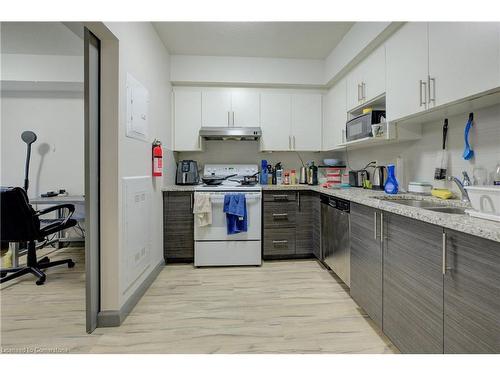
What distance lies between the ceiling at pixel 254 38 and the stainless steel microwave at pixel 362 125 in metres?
0.94

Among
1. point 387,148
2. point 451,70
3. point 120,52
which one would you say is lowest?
point 387,148

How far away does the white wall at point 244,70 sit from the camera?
317 cm

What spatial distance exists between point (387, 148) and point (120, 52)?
2480 millimetres

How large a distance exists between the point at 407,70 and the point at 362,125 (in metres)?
0.61

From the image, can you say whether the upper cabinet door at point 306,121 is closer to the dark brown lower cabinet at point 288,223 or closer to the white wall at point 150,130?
the dark brown lower cabinet at point 288,223

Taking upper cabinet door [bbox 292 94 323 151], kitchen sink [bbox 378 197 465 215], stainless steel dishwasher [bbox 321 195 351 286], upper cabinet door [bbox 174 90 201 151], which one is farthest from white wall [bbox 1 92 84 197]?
kitchen sink [bbox 378 197 465 215]

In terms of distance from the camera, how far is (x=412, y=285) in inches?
50.8

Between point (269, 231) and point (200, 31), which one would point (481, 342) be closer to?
point (269, 231)

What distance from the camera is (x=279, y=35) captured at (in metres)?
2.72

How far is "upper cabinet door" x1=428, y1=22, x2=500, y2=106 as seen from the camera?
1.26 m

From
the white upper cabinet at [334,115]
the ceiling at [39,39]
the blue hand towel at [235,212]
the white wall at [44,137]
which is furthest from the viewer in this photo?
the white wall at [44,137]

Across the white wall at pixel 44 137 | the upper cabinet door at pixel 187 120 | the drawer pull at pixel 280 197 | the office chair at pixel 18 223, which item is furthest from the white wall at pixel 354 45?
the office chair at pixel 18 223

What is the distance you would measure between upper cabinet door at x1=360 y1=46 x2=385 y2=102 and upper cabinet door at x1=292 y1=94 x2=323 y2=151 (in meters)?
0.91

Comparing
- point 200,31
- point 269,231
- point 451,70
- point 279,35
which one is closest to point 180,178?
point 269,231
